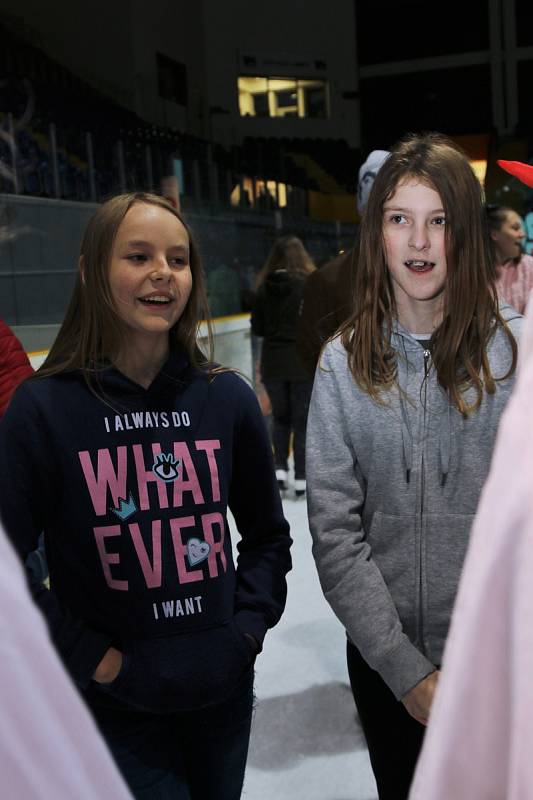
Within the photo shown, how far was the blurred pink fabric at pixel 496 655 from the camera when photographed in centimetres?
35

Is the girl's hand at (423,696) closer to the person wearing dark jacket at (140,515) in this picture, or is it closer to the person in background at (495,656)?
the person wearing dark jacket at (140,515)

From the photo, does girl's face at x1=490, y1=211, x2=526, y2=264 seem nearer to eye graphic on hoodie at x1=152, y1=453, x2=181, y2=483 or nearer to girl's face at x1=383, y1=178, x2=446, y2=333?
girl's face at x1=383, y1=178, x2=446, y2=333

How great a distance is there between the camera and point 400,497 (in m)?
1.14

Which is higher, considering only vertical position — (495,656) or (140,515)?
(495,656)

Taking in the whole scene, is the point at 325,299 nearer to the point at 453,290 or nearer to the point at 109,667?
the point at 453,290

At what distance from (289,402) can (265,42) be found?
5.12 m

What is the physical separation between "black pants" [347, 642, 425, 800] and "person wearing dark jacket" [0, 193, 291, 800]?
0.56 ft

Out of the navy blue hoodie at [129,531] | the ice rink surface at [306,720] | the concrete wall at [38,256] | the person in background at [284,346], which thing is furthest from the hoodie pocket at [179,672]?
the concrete wall at [38,256]

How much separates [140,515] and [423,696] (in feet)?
1.46

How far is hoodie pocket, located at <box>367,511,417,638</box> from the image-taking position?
114cm

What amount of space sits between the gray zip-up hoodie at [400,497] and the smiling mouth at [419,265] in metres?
0.10

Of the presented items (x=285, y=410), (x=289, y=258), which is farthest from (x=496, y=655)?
(x=285, y=410)

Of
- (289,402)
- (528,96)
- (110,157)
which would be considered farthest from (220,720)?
(528,96)

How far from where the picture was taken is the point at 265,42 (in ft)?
27.3
